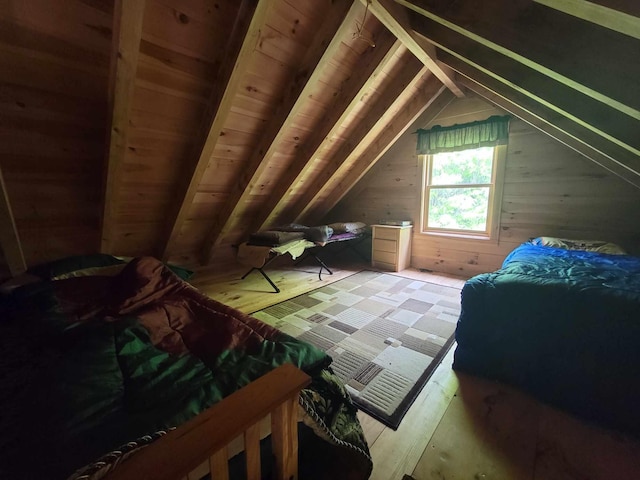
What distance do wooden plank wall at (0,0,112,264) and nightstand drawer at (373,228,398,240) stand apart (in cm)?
325

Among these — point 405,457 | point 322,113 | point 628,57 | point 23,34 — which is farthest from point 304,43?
point 405,457

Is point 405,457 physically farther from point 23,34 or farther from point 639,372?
point 23,34

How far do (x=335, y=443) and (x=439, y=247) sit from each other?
11.1ft

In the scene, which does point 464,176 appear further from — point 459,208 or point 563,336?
point 563,336

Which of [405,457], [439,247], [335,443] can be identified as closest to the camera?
[335,443]

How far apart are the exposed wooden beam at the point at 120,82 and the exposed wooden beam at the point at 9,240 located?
0.54 m

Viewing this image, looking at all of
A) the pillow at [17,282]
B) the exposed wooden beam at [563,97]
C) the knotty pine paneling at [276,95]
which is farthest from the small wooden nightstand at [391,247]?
the pillow at [17,282]

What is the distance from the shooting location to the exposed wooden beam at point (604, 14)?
57cm

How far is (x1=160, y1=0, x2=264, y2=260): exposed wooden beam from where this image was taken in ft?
5.10

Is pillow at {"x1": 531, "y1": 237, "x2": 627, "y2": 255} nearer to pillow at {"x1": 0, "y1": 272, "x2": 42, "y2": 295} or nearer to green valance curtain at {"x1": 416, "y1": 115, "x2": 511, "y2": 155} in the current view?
green valance curtain at {"x1": 416, "y1": 115, "x2": 511, "y2": 155}

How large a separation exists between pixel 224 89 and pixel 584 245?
349cm

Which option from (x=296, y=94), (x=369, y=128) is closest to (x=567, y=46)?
(x=296, y=94)

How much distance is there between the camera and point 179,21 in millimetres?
1555

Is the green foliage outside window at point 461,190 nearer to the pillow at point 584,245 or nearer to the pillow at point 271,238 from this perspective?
the pillow at point 584,245
